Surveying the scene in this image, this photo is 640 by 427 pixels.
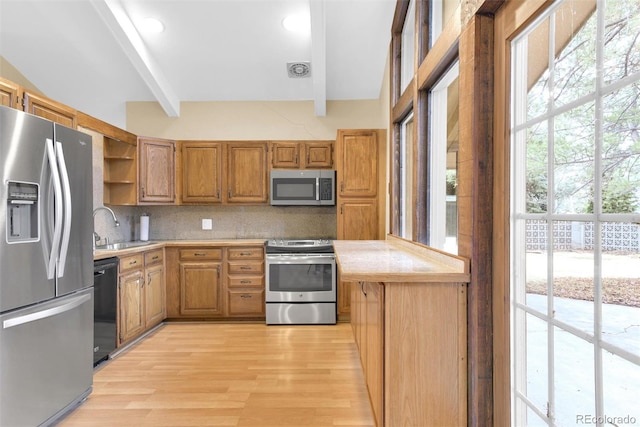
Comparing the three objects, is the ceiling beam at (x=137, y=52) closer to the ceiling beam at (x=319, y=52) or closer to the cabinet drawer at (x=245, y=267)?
the ceiling beam at (x=319, y=52)

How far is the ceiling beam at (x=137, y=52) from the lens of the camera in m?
2.85

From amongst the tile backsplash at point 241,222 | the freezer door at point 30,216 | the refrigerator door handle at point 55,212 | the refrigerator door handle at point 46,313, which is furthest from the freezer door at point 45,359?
the tile backsplash at point 241,222

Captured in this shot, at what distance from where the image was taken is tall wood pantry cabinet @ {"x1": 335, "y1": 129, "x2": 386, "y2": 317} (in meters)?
3.72

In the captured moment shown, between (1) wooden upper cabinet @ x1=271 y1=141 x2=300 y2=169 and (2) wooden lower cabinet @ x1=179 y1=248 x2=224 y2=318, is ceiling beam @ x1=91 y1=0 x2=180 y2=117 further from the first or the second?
(2) wooden lower cabinet @ x1=179 y1=248 x2=224 y2=318

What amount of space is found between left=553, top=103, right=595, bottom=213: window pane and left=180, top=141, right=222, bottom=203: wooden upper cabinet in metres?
3.49

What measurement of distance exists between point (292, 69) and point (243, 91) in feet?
2.42

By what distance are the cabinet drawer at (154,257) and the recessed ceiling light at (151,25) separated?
2.16 meters

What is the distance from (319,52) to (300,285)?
2.33 m

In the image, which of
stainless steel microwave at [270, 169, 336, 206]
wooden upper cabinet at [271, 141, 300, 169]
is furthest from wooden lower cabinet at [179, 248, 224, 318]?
wooden upper cabinet at [271, 141, 300, 169]

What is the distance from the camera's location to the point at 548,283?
1.12 metres

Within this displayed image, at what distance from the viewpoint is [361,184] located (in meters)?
3.73

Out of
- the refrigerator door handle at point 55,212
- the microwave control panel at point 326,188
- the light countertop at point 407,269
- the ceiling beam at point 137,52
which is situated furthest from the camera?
the microwave control panel at point 326,188

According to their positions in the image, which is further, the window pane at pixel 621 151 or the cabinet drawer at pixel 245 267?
the cabinet drawer at pixel 245 267

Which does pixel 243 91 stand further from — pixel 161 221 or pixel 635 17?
pixel 635 17
